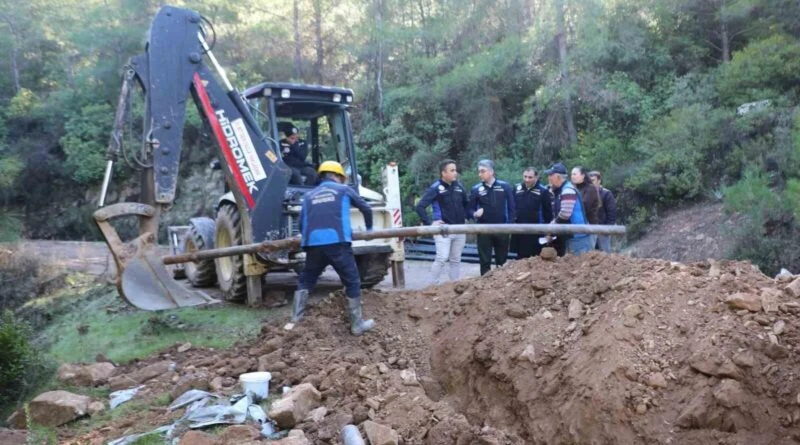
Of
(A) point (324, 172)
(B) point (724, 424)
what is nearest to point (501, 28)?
(A) point (324, 172)

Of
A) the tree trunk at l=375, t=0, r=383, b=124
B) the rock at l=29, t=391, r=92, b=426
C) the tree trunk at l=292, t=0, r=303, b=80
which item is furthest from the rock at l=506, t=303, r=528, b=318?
the tree trunk at l=292, t=0, r=303, b=80

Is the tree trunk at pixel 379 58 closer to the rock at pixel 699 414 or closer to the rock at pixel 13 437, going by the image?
the rock at pixel 13 437

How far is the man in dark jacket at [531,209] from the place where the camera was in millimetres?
8211

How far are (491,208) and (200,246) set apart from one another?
422cm

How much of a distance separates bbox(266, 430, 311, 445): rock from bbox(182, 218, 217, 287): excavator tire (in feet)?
18.1

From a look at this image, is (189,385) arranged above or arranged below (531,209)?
below

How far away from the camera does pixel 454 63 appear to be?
21.5 metres

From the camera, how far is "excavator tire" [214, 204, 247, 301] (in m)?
8.41

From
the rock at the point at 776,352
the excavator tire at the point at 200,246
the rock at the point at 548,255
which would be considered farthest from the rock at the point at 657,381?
the excavator tire at the point at 200,246

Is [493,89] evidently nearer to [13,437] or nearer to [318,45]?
[318,45]

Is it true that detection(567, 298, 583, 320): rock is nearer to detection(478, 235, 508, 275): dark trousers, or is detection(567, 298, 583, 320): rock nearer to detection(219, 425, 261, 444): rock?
detection(219, 425, 261, 444): rock

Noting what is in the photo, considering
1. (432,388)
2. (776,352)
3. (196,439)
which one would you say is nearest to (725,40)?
(776,352)

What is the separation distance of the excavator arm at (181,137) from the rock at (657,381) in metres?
4.49

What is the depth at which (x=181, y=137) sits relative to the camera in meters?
7.87
